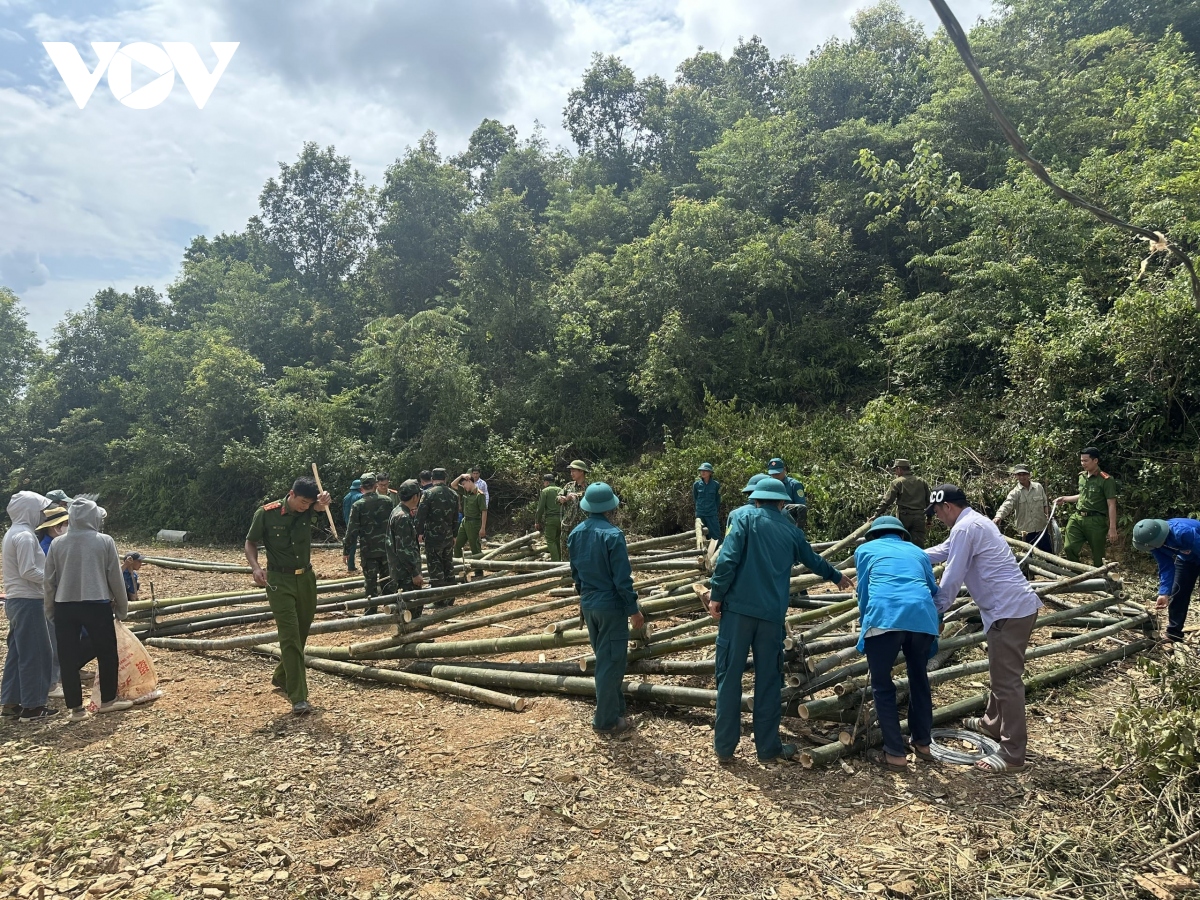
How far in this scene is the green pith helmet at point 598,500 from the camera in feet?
17.6

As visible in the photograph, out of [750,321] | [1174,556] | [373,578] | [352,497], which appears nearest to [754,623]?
[1174,556]

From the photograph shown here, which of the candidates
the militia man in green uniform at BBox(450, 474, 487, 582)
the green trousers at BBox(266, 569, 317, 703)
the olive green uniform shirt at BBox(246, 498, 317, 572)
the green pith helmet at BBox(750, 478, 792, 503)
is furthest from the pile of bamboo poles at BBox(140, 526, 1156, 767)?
the militia man in green uniform at BBox(450, 474, 487, 582)

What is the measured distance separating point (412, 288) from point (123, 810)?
2812cm

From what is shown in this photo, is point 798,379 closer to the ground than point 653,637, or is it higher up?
higher up

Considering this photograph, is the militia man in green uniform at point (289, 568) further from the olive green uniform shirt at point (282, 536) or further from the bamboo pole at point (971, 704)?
the bamboo pole at point (971, 704)

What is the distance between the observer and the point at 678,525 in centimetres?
1526

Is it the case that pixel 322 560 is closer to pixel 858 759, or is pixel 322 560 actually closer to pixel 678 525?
pixel 678 525

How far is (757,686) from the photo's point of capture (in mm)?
4680

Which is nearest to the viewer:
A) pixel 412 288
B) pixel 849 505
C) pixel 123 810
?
pixel 123 810

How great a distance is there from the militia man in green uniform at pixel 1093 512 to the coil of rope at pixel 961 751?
4701 mm

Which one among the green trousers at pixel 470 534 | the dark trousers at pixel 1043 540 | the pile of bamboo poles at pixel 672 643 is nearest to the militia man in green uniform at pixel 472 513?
the green trousers at pixel 470 534

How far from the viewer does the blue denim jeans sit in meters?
6.04

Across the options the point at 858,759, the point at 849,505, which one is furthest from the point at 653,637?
the point at 849,505

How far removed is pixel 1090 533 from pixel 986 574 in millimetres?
5402
